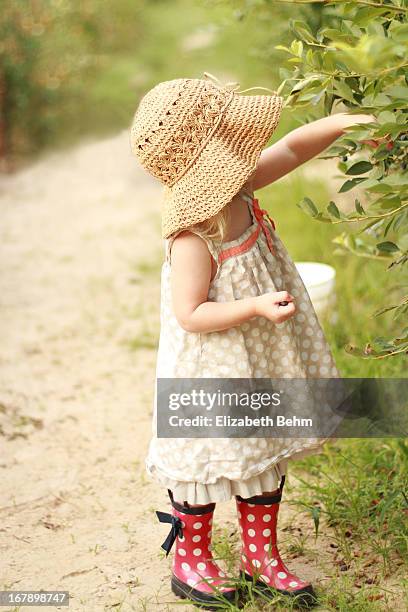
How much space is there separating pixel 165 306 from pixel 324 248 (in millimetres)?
2112

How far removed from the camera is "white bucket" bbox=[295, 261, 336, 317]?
10.8 ft

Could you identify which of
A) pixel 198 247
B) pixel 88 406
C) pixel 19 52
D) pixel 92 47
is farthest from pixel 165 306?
pixel 92 47

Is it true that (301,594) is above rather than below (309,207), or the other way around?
below

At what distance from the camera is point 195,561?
89.3 inches

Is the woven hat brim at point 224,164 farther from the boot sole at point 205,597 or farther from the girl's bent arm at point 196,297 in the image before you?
the boot sole at point 205,597

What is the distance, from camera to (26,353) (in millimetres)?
3881

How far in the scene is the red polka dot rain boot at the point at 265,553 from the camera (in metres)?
2.20

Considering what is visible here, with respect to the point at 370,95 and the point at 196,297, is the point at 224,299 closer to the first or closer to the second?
the point at 196,297

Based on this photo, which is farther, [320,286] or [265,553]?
[320,286]

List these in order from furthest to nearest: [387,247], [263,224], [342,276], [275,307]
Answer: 1. [342,276]
2. [263,224]
3. [387,247]
4. [275,307]

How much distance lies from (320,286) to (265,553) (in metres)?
1.27

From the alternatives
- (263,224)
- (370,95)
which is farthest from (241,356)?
(370,95)

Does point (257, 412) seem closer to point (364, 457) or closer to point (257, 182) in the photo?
point (257, 182)

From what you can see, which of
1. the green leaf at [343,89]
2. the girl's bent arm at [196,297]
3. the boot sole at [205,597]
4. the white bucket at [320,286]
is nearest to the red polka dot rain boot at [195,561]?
the boot sole at [205,597]
